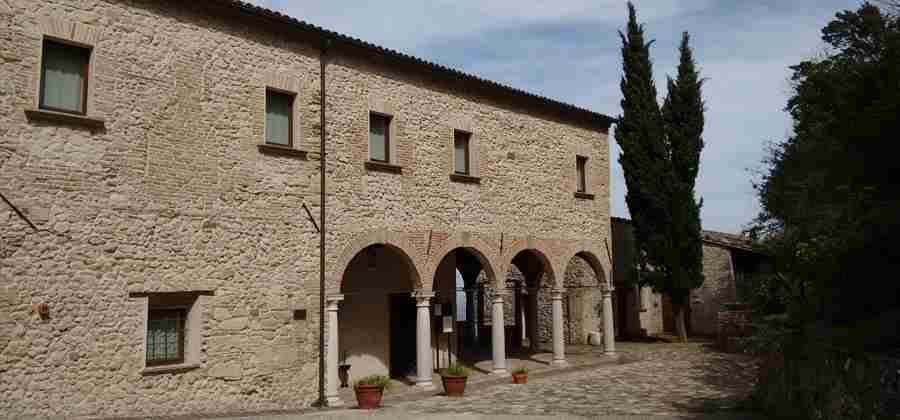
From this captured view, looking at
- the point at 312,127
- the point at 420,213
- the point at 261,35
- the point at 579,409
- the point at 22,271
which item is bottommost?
the point at 579,409

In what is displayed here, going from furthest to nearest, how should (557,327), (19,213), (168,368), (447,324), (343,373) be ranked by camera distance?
1. (557,327)
2. (447,324)
3. (343,373)
4. (168,368)
5. (19,213)

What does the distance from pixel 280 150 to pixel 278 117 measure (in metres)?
0.74

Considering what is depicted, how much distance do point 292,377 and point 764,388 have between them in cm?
799

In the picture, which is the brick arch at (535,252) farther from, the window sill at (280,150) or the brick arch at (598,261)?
the window sill at (280,150)

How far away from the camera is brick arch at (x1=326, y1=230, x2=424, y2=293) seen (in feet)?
43.4

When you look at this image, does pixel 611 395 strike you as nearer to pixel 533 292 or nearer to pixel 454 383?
pixel 454 383

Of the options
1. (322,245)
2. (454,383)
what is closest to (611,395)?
(454,383)

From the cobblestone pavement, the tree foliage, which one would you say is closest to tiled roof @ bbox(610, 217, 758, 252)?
the cobblestone pavement

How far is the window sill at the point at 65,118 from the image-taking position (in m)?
9.75

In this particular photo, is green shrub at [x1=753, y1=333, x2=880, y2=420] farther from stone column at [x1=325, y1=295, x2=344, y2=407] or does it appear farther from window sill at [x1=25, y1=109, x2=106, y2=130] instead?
window sill at [x1=25, y1=109, x2=106, y2=130]

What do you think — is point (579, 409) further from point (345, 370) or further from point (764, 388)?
point (345, 370)

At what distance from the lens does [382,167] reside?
14211 millimetres

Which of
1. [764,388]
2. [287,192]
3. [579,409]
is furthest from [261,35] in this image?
[764,388]

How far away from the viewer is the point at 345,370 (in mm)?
15070
